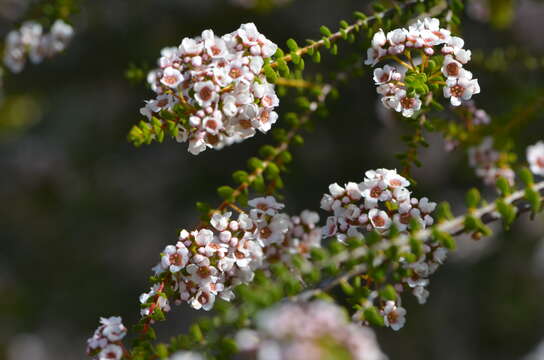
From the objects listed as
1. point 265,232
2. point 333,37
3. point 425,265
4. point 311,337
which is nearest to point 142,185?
point 265,232

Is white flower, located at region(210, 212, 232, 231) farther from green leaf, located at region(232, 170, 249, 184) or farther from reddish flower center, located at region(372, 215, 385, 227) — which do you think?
reddish flower center, located at region(372, 215, 385, 227)

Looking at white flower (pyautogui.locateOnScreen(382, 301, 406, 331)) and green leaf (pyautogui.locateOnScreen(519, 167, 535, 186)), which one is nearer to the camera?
green leaf (pyautogui.locateOnScreen(519, 167, 535, 186))

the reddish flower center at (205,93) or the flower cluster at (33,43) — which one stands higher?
the flower cluster at (33,43)

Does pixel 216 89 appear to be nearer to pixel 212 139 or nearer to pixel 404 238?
pixel 212 139

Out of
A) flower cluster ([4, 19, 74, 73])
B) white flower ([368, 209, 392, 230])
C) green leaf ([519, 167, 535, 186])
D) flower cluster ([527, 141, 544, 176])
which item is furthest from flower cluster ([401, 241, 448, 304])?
flower cluster ([4, 19, 74, 73])

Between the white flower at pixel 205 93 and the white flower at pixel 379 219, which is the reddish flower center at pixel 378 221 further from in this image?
the white flower at pixel 205 93

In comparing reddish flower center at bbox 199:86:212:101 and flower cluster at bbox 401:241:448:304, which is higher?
reddish flower center at bbox 199:86:212:101

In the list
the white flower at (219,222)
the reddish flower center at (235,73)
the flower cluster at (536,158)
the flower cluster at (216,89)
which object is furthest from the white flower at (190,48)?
the flower cluster at (536,158)
